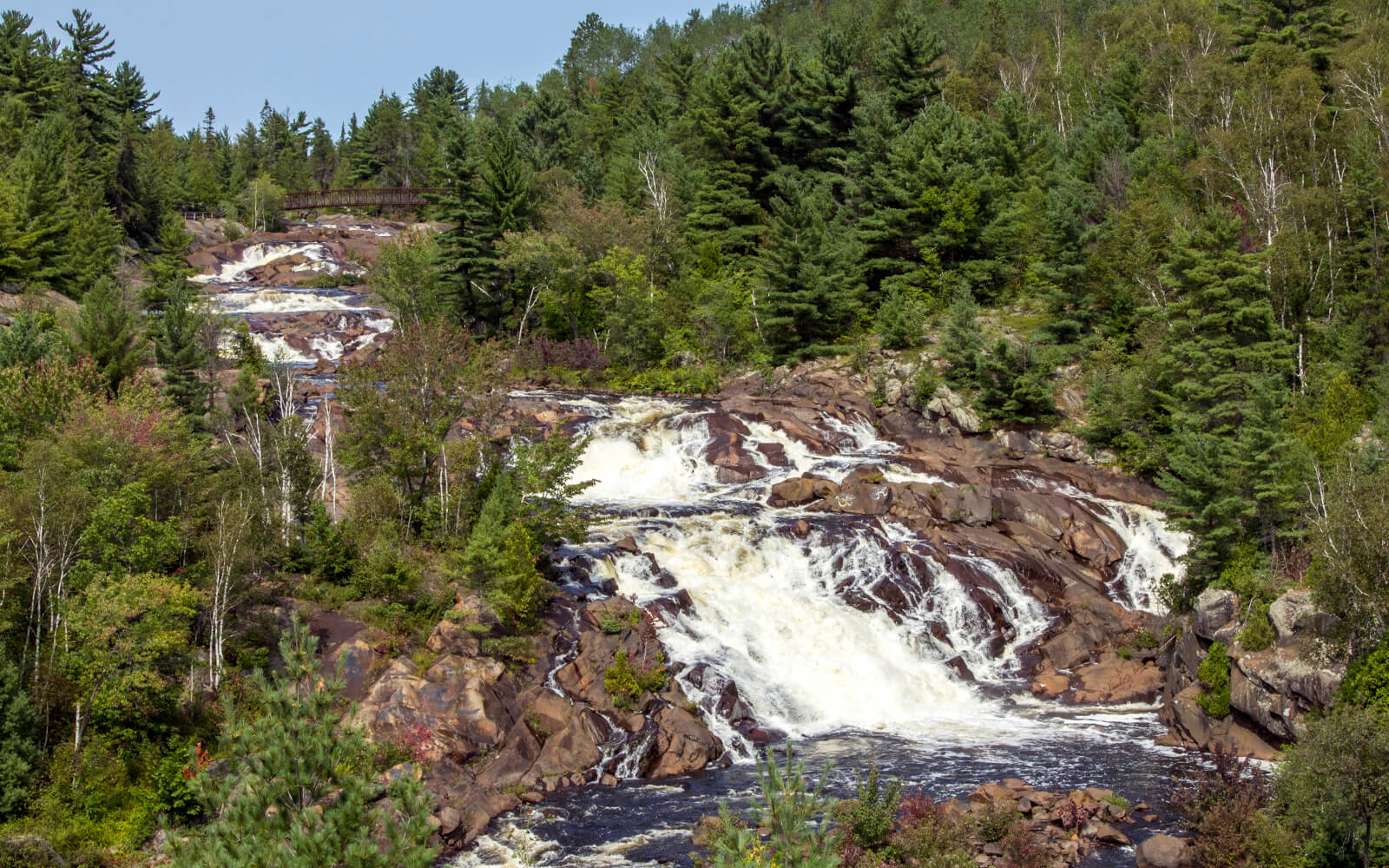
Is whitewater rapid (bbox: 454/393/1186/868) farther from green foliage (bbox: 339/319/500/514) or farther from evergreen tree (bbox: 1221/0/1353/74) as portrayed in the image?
evergreen tree (bbox: 1221/0/1353/74)

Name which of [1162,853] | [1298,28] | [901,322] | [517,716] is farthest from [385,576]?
[1298,28]

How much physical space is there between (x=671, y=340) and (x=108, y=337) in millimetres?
28601

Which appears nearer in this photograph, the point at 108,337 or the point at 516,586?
the point at 516,586

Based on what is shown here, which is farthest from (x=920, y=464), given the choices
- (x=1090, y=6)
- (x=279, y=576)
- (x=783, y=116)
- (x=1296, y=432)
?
(x=1090, y=6)

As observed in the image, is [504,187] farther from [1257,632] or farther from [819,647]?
[1257,632]

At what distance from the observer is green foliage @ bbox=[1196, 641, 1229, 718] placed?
2367 centimetres

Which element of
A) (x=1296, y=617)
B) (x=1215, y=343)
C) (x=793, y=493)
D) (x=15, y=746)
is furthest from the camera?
(x=1215, y=343)

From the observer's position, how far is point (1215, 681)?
24203 millimetres

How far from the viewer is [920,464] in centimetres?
3838

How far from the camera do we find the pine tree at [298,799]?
10.9 metres

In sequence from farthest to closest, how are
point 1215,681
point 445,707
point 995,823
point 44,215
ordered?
point 44,215
point 1215,681
point 445,707
point 995,823

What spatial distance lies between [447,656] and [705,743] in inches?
267

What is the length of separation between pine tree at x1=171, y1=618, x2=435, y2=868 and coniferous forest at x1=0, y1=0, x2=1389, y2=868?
0.06m

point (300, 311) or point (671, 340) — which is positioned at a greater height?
point (300, 311)
